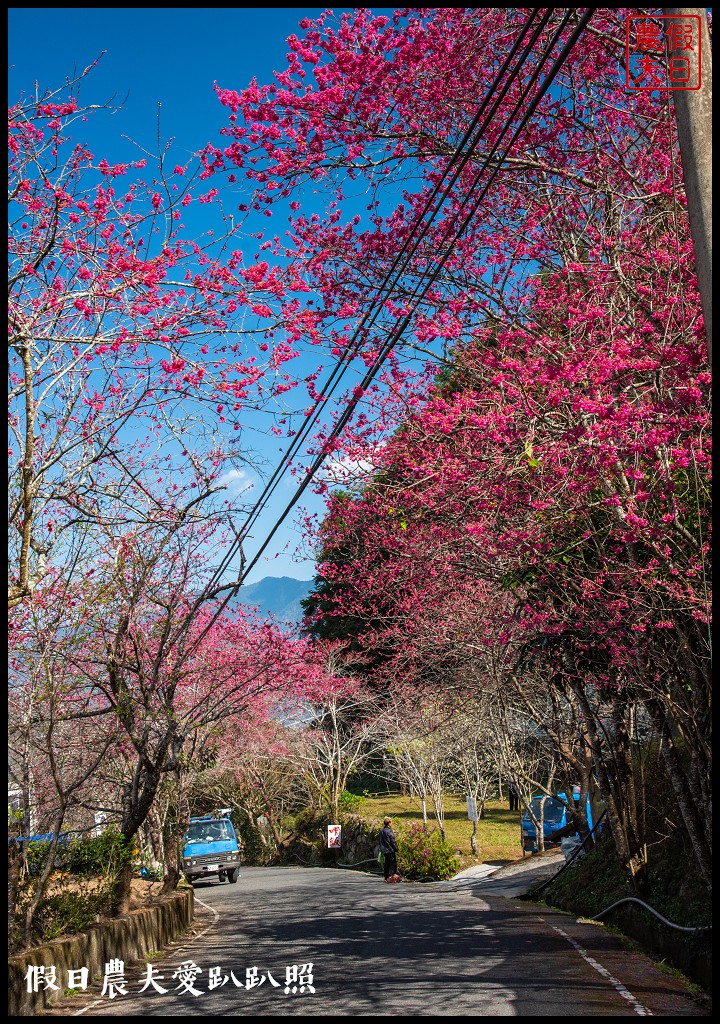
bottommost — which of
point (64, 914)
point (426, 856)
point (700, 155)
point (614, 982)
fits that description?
point (426, 856)

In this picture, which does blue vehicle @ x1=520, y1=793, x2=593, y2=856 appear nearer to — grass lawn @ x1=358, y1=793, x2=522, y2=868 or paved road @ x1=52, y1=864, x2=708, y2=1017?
grass lawn @ x1=358, y1=793, x2=522, y2=868

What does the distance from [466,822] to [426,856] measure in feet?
26.2

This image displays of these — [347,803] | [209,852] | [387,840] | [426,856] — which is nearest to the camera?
[387,840]

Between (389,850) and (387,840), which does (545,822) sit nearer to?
(389,850)

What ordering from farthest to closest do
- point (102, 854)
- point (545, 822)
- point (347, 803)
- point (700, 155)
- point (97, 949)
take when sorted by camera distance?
point (347, 803) → point (545, 822) → point (102, 854) → point (97, 949) → point (700, 155)

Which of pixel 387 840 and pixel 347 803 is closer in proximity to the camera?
pixel 387 840

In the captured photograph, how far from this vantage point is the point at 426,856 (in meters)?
24.3

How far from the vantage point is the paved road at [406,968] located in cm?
782

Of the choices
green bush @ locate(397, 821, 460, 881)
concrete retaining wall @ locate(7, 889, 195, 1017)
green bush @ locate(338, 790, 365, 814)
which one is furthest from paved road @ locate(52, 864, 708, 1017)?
green bush @ locate(338, 790, 365, 814)

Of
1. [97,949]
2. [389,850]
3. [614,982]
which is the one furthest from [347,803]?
[614,982]

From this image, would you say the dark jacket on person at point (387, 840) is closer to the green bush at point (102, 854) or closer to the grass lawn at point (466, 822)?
the grass lawn at point (466, 822)

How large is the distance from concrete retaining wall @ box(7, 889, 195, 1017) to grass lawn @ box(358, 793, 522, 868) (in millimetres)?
12353

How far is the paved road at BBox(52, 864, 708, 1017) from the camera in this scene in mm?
7824

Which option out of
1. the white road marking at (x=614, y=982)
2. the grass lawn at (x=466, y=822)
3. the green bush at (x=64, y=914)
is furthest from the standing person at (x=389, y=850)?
the green bush at (x=64, y=914)
